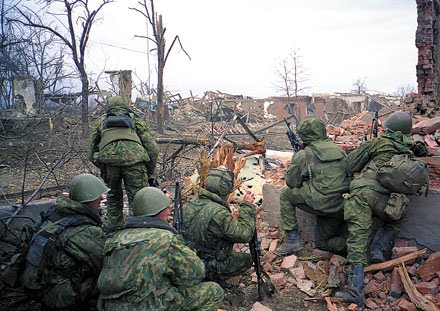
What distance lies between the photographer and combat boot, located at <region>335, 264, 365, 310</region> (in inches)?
174

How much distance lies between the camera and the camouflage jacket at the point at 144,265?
9.75 feet

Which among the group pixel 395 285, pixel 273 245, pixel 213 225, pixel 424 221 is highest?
pixel 213 225

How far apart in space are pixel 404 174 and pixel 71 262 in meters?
3.41

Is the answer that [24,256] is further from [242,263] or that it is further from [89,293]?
[242,263]

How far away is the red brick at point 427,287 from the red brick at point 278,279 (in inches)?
57.4

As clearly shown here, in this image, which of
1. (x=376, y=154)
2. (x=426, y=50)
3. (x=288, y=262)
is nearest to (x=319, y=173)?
→ (x=376, y=154)

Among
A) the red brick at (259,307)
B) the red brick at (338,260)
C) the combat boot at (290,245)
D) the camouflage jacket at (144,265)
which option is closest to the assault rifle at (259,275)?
the red brick at (259,307)

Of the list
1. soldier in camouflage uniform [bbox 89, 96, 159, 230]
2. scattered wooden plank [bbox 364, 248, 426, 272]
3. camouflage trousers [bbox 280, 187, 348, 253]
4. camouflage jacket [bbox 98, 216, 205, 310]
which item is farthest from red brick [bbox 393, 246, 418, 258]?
soldier in camouflage uniform [bbox 89, 96, 159, 230]

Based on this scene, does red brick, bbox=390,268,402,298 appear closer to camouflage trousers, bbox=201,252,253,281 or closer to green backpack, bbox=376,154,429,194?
green backpack, bbox=376,154,429,194

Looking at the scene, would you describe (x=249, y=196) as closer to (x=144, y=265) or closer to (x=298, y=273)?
(x=298, y=273)

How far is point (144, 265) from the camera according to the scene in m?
2.96

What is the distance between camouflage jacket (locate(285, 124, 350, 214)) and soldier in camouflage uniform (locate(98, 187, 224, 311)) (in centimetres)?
232

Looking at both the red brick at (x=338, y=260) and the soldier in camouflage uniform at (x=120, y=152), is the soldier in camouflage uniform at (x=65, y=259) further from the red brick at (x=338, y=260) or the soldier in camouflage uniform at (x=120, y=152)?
the red brick at (x=338, y=260)

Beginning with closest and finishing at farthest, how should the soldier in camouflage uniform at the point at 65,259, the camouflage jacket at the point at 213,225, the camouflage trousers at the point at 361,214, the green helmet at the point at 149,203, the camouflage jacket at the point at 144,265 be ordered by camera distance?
the camouflage jacket at the point at 144,265 → the green helmet at the point at 149,203 → the soldier in camouflage uniform at the point at 65,259 → the camouflage jacket at the point at 213,225 → the camouflage trousers at the point at 361,214
